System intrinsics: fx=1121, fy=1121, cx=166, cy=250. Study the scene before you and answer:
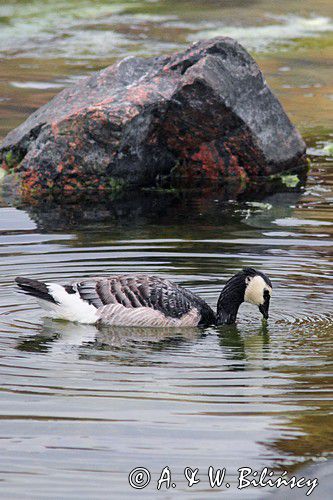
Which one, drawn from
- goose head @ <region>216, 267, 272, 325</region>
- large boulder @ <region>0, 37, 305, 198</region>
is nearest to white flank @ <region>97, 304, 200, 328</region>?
goose head @ <region>216, 267, 272, 325</region>

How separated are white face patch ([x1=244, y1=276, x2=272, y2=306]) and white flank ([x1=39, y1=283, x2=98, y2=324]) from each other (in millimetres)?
1418

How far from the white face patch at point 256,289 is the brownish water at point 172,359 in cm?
25

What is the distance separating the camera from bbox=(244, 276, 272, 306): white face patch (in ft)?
33.3

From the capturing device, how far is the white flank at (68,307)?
10076 millimetres

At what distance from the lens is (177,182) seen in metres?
15.8

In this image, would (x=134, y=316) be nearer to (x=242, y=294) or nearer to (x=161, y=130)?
(x=242, y=294)

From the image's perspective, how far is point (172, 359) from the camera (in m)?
8.95

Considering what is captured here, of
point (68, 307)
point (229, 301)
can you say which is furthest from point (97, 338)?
point (229, 301)

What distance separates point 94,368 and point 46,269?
303cm

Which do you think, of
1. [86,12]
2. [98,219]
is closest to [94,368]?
[98,219]

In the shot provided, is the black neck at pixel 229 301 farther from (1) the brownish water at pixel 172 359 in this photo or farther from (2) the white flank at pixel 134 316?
(2) the white flank at pixel 134 316

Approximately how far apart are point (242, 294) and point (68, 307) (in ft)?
5.27

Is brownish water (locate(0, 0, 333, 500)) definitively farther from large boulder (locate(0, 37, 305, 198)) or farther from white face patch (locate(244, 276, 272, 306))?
large boulder (locate(0, 37, 305, 198))

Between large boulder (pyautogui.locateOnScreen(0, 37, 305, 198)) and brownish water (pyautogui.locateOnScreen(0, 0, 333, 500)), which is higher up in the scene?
large boulder (pyautogui.locateOnScreen(0, 37, 305, 198))
